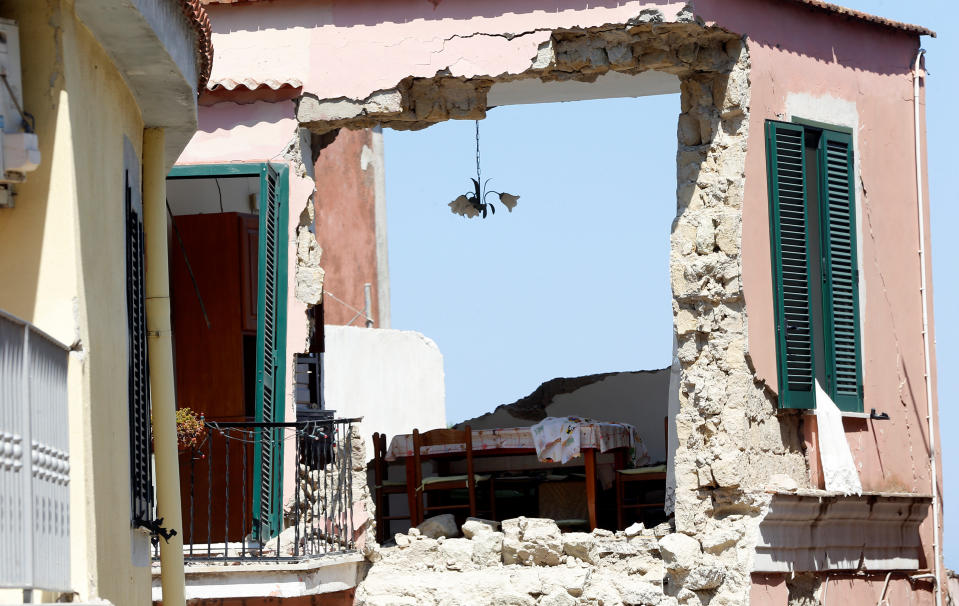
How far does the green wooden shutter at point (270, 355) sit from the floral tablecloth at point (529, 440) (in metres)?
1.85

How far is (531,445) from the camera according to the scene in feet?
39.6

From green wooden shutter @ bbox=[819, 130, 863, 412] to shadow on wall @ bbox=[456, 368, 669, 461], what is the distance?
3.36m

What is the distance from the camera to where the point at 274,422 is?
35.3 ft

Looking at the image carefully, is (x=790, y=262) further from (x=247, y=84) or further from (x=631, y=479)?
(x=247, y=84)

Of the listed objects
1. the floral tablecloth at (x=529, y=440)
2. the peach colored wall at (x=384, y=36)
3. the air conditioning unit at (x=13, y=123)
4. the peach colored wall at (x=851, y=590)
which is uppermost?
the peach colored wall at (x=384, y=36)

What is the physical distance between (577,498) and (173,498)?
5643mm

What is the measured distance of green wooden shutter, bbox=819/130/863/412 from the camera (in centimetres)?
1158

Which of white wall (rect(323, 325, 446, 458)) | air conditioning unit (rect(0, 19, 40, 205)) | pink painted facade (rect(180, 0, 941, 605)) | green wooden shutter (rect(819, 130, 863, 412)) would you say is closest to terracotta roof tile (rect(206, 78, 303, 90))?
pink painted facade (rect(180, 0, 941, 605))

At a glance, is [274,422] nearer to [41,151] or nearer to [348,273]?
[41,151]

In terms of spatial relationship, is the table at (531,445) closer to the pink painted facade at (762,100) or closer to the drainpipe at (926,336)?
the pink painted facade at (762,100)

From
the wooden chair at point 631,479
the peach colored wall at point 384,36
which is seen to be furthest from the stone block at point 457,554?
the peach colored wall at point 384,36

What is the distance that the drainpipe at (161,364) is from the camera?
7.90m

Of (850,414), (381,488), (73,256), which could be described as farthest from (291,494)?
(73,256)

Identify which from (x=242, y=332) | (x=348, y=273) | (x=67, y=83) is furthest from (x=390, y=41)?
(x=348, y=273)
